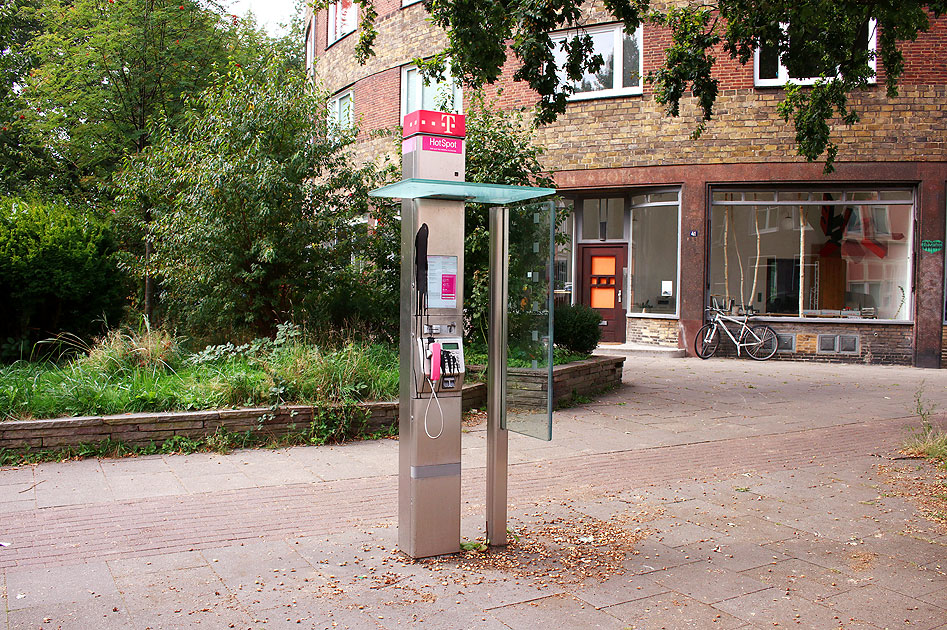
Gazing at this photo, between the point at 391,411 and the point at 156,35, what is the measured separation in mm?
11985

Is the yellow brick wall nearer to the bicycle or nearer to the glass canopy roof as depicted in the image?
the bicycle

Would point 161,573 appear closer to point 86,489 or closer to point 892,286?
point 86,489

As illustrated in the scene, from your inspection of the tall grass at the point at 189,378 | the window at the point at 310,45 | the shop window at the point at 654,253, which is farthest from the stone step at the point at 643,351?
the window at the point at 310,45

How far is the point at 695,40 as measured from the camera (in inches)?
427

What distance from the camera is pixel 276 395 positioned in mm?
8258

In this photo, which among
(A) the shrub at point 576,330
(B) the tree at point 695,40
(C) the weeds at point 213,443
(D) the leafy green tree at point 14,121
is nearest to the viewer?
(C) the weeds at point 213,443

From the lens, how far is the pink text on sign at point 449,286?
15.9 ft

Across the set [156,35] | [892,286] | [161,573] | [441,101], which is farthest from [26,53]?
[892,286]

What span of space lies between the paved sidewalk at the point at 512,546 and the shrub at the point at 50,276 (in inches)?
174

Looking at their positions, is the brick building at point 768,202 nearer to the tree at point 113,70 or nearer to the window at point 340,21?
the tree at point 113,70

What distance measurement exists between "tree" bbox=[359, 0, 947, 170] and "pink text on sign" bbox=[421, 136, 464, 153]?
A: 12.5 ft

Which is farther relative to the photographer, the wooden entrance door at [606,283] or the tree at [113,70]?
the wooden entrance door at [606,283]

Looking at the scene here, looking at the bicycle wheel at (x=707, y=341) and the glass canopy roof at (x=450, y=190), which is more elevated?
the glass canopy roof at (x=450, y=190)

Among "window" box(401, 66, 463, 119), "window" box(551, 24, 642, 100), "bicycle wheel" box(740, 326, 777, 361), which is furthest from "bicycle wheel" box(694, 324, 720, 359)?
"window" box(401, 66, 463, 119)
